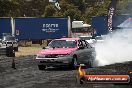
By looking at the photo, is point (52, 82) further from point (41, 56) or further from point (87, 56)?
point (87, 56)

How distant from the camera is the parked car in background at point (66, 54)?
19359mm

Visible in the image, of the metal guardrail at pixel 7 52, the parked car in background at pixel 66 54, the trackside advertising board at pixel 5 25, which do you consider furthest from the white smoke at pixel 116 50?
the trackside advertising board at pixel 5 25

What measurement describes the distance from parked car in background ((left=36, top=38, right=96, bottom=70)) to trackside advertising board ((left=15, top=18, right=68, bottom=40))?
30.8 meters

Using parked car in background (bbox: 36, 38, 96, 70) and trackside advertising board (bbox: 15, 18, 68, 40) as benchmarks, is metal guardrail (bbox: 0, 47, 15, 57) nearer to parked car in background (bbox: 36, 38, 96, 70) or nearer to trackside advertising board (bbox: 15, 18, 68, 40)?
parked car in background (bbox: 36, 38, 96, 70)

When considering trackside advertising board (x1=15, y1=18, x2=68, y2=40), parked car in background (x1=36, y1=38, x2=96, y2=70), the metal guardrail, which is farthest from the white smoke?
trackside advertising board (x1=15, y1=18, x2=68, y2=40)

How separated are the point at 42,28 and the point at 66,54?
33139mm

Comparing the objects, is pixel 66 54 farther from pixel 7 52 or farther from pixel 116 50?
pixel 7 52

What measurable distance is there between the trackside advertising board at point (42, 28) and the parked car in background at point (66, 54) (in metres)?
30.8

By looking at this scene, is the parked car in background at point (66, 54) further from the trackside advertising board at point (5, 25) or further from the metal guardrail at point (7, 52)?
the trackside advertising board at point (5, 25)

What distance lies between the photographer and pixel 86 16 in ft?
324

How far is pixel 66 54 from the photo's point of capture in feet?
63.7

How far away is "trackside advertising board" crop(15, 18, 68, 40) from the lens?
51.7 metres

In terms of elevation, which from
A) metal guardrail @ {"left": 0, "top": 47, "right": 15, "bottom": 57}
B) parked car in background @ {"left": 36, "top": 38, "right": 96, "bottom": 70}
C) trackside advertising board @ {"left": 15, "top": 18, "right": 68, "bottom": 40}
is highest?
trackside advertising board @ {"left": 15, "top": 18, "right": 68, "bottom": 40}

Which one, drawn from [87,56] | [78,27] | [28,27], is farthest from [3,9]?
[87,56]
